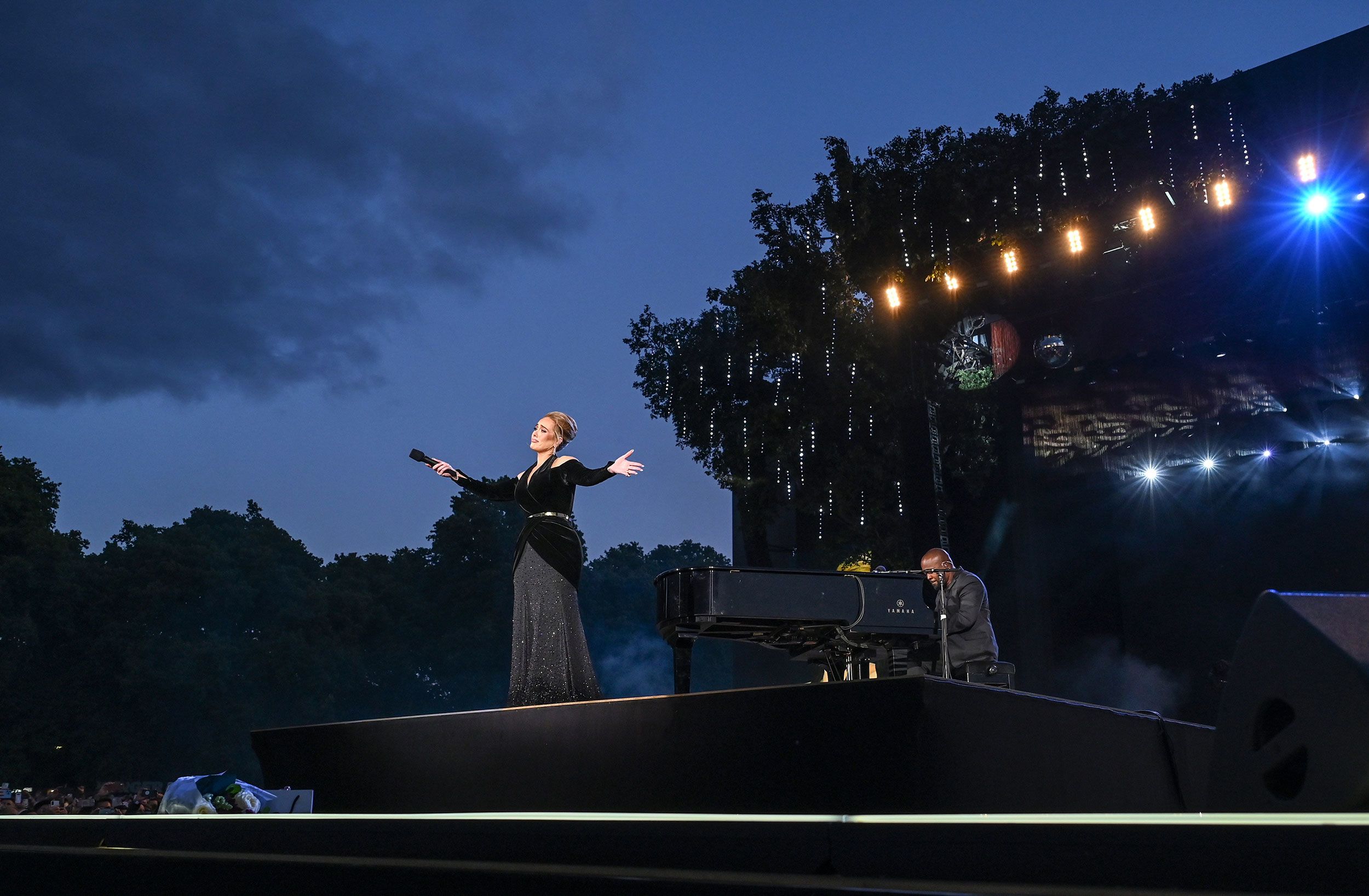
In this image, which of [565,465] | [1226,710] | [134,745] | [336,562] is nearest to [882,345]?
[565,465]

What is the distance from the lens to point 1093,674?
13742 millimetres

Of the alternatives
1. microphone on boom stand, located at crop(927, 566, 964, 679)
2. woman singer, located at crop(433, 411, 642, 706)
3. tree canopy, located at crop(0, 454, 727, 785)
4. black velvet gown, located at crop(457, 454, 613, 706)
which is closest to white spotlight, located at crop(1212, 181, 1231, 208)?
microphone on boom stand, located at crop(927, 566, 964, 679)

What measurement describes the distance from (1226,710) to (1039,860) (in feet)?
Result: 2.52

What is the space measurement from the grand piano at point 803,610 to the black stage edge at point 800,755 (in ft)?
6.51

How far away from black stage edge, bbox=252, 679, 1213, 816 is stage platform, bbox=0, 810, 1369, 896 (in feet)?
2.41

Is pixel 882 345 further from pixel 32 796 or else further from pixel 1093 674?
pixel 32 796

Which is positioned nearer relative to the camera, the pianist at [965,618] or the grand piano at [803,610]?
the grand piano at [803,610]

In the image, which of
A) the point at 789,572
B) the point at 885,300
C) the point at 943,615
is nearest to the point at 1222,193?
the point at 885,300

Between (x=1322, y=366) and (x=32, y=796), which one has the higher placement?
(x=1322, y=366)

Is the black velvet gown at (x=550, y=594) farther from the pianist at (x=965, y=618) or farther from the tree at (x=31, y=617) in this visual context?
the tree at (x=31, y=617)

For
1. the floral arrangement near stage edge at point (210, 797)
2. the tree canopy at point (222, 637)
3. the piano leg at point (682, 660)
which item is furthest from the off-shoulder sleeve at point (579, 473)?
the tree canopy at point (222, 637)

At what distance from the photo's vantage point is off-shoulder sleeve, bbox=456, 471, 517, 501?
5.38 metres

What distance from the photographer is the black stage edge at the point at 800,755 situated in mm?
2707

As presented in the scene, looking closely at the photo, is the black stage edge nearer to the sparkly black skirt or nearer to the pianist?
the sparkly black skirt
